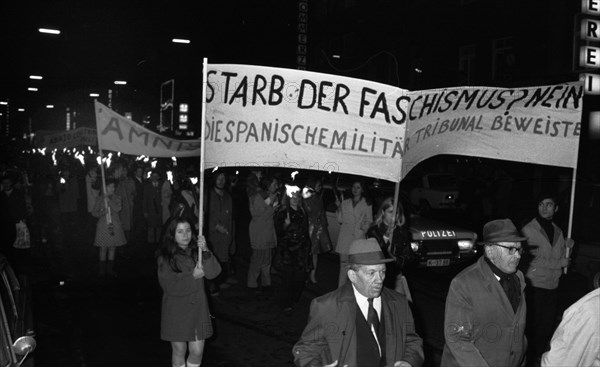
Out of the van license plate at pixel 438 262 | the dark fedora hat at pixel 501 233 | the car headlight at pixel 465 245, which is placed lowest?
the van license plate at pixel 438 262

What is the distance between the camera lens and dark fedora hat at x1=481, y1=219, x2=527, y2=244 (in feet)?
13.8

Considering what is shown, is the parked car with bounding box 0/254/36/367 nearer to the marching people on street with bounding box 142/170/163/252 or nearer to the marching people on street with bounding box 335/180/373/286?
the marching people on street with bounding box 335/180/373/286

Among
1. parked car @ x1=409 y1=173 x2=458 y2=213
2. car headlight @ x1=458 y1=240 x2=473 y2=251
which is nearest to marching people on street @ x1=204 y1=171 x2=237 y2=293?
car headlight @ x1=458 y1=240 x2=473 y2=251

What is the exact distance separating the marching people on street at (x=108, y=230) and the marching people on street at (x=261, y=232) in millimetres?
2265

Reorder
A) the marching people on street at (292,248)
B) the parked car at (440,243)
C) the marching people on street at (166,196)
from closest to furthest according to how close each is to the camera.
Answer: the marching people on street at (292,248) → the parked car at (440,243) → the marching people on street at (166,196)

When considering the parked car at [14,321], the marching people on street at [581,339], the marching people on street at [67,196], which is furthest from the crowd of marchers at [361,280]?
the marching people on street at [67,196]

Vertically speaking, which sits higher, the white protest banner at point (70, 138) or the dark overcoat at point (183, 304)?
the white protest banner at point (70, 138)

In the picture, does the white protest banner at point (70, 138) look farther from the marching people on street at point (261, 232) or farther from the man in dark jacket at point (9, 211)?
the marching people on street at point (261, 232)

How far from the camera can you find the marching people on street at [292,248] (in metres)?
8.77

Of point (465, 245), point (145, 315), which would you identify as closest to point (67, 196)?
point (145, 315)

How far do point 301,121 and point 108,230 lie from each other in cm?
590

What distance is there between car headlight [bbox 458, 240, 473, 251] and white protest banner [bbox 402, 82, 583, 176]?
5.37m

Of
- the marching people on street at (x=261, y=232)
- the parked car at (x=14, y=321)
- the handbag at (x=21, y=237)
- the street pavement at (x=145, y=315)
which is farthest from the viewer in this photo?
the marching people on street at (x=261, y=232)

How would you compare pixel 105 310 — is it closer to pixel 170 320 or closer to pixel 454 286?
pixel 170 320
